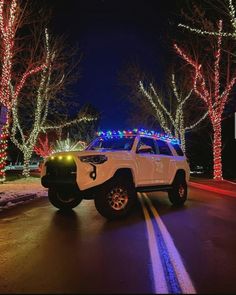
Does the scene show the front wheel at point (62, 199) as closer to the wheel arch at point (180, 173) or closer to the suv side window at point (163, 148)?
the suv side window at point (163, 148)

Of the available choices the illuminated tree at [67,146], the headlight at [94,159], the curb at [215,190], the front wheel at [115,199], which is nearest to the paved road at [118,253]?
the front wheel at [115,199]

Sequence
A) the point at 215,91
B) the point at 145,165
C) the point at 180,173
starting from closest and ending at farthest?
the point at 145,165 < the point at 180,173 < the point at 215,91

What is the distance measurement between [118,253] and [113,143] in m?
5.54

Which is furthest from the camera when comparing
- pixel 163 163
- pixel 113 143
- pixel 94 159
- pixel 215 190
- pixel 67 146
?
pixel 67 146

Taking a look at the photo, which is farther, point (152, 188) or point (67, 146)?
point (67, 146)

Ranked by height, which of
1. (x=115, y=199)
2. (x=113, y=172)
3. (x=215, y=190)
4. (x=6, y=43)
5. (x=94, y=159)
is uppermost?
(x=6, y=43)

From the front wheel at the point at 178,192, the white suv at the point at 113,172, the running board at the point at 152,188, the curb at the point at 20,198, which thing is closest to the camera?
the white suv at the point at 113,172

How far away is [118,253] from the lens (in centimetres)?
641

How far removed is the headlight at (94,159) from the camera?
9586 millimetres

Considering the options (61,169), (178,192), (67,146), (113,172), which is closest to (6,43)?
(178,192)

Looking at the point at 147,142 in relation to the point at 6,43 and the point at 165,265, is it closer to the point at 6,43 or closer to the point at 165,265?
the point at 165,265

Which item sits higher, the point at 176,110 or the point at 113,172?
the point at 176,110

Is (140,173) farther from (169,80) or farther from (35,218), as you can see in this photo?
(169,80)

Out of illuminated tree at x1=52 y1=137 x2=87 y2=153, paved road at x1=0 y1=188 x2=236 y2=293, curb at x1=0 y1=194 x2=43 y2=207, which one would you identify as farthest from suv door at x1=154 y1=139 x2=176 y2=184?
illuminated tree at x1=52 y1=137 x2=87 y2=153
